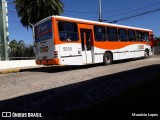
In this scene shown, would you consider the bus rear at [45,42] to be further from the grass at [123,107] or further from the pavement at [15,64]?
the grass at [123,107]

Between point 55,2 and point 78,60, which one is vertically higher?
point 55,2

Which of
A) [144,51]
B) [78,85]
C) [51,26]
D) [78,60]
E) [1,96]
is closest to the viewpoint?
[1,96]

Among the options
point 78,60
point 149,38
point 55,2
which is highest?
point 55,2

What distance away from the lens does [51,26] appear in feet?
44.9

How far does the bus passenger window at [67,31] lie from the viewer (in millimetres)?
13859

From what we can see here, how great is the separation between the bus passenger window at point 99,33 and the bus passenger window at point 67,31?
194cm

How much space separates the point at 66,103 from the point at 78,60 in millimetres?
8233

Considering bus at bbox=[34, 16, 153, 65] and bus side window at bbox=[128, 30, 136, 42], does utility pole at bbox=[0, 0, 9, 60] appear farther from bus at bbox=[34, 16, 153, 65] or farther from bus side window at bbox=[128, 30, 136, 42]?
bus side window at bbox=[128, 30, 136, 42]

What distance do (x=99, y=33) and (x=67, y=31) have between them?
3.12 meters

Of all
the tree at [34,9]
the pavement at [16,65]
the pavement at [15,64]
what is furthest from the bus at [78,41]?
the tree at [34,9]

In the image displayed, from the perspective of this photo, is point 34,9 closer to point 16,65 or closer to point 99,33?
point 16,65

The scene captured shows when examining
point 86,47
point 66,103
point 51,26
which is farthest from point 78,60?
point 66,103

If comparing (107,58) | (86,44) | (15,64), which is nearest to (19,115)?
(86,44)

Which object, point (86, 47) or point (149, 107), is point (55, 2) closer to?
point (86, 47)
